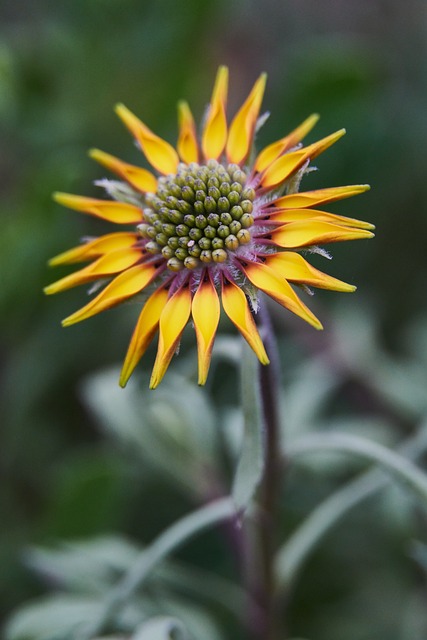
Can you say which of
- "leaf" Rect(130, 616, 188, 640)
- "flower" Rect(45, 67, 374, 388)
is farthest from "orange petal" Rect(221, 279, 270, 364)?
"leaf" Rect(130, 616, 188, 640)

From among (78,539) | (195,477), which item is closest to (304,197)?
(195,477)

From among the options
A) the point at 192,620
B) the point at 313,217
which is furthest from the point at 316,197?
the point at 192,620

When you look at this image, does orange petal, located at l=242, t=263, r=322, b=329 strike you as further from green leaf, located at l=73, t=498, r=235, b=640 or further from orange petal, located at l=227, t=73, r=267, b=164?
green leaf, located at l=73, t=498, r=235, b=640

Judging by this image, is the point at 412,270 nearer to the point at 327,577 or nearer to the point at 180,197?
the point at 327,577

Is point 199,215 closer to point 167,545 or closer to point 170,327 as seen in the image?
point 170,327

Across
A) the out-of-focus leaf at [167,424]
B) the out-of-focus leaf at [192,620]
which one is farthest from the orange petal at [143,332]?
the out-of-focus leaf at [192,620]

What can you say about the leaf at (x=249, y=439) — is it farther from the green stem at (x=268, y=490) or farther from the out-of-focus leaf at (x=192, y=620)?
the out-of-focus leaf at (x=192, y=620)
